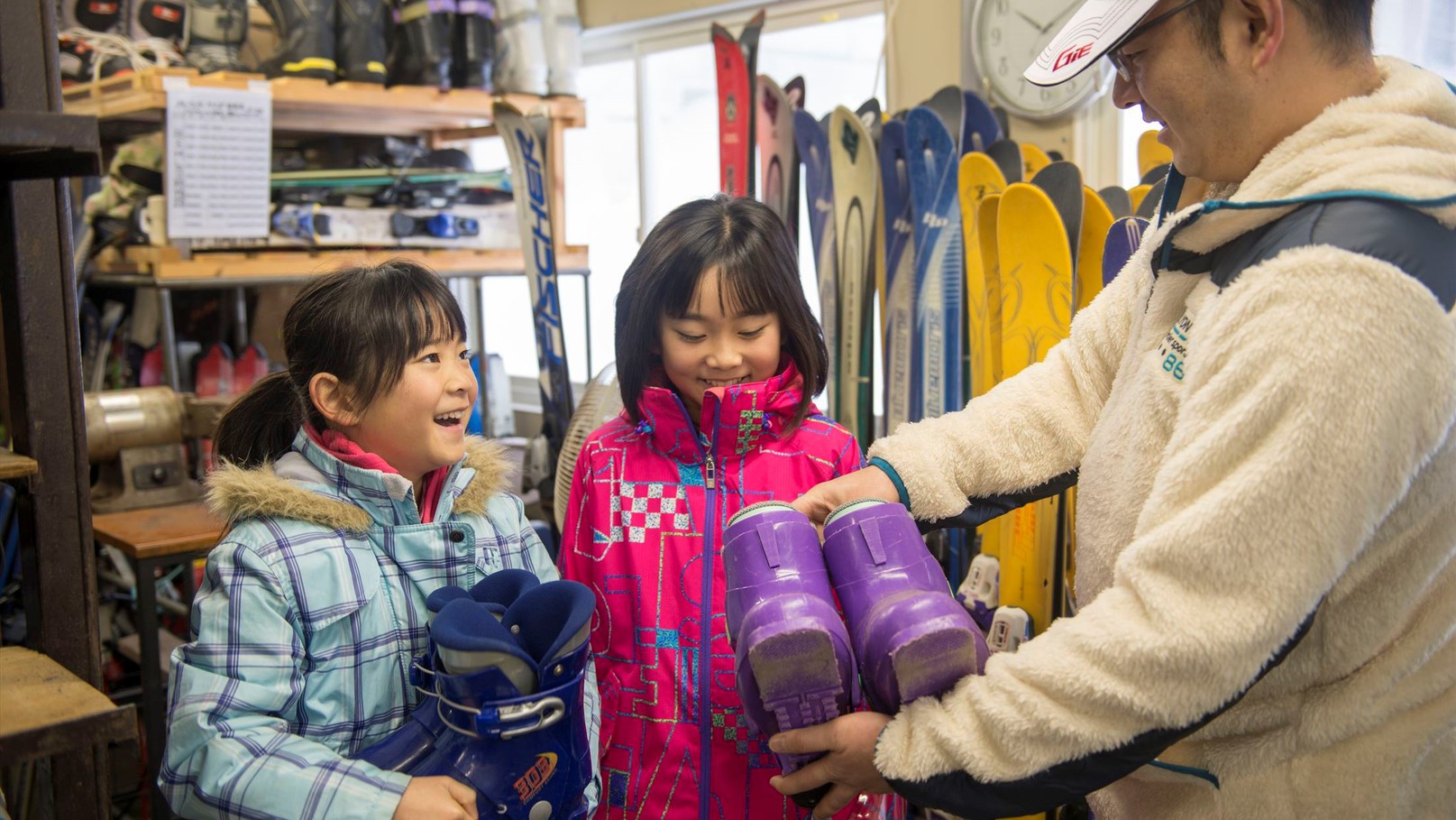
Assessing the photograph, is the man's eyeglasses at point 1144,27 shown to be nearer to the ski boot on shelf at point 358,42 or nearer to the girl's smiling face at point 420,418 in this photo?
the girl's smiling face at point 420,418

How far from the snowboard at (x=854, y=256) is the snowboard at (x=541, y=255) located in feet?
2.63

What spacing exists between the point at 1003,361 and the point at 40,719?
5.91ft

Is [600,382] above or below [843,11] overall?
below

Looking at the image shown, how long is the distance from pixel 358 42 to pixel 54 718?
283 cm

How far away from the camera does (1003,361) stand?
2.28m

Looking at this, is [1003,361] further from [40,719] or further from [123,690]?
[123,690]

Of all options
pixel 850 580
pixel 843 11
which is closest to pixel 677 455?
pixel 850 580

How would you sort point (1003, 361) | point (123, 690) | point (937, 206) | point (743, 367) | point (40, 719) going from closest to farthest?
point (40, 719) → point (743, 367) → point (1003, 361) → point (937, 206) → point (123, 690)

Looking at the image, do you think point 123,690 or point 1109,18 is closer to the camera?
point 1109,18

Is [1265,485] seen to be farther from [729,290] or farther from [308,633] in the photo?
[308,633]

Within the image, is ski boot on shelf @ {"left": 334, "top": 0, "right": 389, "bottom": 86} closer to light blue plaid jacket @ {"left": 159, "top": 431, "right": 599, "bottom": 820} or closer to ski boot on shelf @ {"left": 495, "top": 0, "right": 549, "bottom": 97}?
ski boot on shelf @ {"left": 495, "top": 0, "right": 549, "bottom": 97}

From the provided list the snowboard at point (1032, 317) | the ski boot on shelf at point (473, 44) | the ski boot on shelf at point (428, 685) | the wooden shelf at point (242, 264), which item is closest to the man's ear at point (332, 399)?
the ski boot on shelf at point (428, 685)

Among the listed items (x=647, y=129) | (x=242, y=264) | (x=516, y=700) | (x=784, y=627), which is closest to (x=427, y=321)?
(x=516, y=700)

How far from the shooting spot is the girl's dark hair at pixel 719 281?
148 centimetres
